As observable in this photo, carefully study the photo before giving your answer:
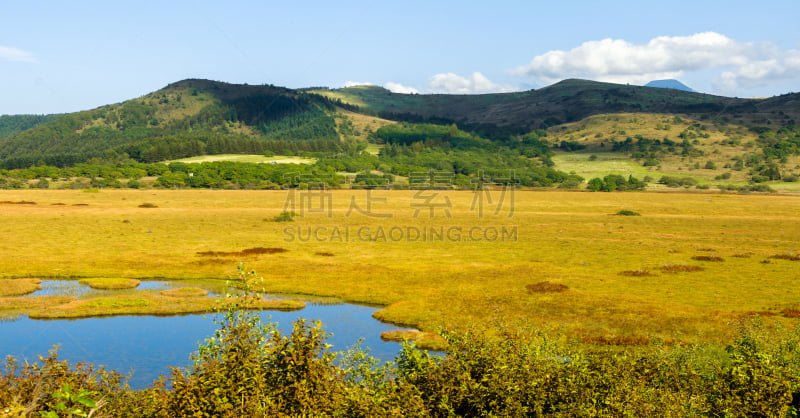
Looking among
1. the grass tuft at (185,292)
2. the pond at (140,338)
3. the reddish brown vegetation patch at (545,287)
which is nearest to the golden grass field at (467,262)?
the reddish brown vegetation patch at (545,287)

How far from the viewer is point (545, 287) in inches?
1941

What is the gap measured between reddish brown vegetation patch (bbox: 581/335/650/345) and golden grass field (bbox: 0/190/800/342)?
0.22 meters

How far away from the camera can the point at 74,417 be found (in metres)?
14.2

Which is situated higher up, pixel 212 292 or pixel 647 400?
pixel 647 400

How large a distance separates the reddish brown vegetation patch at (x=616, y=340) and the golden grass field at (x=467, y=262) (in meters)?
0.22

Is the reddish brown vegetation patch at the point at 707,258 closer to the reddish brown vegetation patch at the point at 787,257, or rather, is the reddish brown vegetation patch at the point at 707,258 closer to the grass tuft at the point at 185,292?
the reddish brown vegetation patch at the point at 787,257

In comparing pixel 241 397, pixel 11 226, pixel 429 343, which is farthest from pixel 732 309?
pixel 11 226

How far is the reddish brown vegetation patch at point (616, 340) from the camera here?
34250 mm

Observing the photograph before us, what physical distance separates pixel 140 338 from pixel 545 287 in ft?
107

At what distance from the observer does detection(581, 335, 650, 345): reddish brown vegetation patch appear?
3425 cm

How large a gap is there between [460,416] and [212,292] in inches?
1397

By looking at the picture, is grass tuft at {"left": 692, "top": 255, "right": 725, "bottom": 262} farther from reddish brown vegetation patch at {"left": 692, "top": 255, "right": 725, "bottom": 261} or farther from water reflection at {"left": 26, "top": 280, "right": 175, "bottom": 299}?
water reflection at {"left": 26, "top": 280, "right": 175, "bottom": 299}

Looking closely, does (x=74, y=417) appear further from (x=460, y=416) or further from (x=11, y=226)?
(x=11, y=226)

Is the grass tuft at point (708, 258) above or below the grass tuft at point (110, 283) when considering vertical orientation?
above
